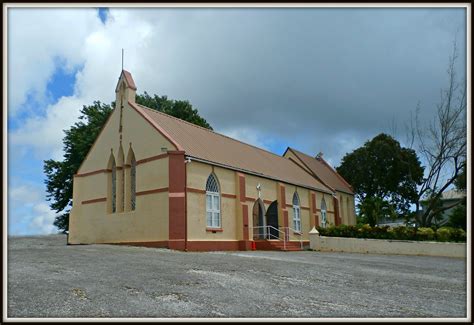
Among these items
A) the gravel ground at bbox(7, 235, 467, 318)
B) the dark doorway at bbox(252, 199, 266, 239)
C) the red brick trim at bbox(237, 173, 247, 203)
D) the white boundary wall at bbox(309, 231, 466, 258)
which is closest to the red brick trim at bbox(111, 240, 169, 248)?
the red brick trim at bbox(237, 173, 247, 203)

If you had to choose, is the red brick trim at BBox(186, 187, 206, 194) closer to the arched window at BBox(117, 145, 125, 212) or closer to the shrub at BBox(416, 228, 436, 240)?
the arched window at BBox(117, 145, 125, 212)

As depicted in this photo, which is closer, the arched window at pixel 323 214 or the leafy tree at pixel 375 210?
the arched window at pixel 323 214

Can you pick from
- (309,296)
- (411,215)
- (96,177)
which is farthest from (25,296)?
(411,215)

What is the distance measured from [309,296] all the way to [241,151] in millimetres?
22010

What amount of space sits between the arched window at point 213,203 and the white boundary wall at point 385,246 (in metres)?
6.83

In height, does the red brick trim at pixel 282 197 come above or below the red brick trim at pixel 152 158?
below

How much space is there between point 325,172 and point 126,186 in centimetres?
2681

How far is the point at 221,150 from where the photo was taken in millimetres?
28203

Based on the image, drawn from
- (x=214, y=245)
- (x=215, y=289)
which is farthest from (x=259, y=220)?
(x=215, y=289)

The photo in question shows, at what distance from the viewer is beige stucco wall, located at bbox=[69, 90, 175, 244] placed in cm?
2264

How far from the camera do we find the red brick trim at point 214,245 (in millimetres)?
22133

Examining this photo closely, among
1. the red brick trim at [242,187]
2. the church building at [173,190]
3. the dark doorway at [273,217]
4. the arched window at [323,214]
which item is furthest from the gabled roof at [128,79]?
the arched window at [323,214]

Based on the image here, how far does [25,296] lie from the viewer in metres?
8.94

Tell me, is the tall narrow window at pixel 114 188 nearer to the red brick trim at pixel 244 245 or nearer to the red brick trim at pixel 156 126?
the red brick trim at pixel 156 126
